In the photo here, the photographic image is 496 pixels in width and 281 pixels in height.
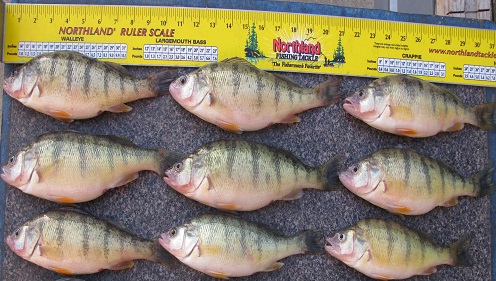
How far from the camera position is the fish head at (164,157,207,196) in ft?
7.12

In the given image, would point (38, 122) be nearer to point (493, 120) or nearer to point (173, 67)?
point (173, 67)

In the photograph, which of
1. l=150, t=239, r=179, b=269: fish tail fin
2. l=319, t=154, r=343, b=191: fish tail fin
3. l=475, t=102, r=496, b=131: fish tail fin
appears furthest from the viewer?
l=475, t=102, r=496, b=131: fish tail fin

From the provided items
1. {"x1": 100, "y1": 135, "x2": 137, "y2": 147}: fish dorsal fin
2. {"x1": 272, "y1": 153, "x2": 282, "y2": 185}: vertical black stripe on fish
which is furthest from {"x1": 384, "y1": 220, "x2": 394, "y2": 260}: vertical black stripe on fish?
{"x1": 100, "y1": 135, "x2": 137, "y2": 147}: fish dorsal fin

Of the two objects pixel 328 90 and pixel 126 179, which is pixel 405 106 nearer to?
pixel 328 90

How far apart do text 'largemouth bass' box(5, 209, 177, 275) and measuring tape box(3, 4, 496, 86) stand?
0.79 metres

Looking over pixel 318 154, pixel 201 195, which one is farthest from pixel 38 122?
pixel 318 154

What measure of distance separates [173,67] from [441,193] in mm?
1441

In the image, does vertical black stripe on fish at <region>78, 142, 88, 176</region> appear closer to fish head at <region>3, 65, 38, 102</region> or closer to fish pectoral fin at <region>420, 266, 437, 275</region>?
fish head at <region>3, 65, 38, 102</region>

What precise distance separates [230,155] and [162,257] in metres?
0.56

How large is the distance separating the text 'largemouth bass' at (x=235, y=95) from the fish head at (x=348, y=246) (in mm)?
621

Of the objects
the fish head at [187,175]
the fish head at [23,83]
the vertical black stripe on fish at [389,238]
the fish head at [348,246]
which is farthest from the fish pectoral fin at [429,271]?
the fish head at [23,83]

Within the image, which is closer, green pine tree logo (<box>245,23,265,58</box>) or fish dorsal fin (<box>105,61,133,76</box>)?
fish dorsal fin (<box>105,61,133,76</box>)

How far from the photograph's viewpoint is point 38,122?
7.63 feet

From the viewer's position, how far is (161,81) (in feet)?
7.57
